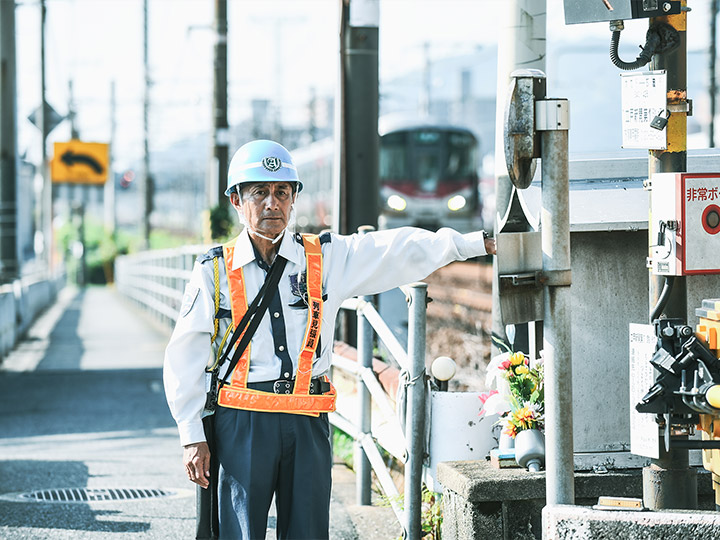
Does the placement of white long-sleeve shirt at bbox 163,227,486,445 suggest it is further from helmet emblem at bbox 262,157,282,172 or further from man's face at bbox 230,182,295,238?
helmet emblem at bbox 262,157,282,172

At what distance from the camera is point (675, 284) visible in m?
4.18

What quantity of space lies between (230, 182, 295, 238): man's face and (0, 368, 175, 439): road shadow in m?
6.26

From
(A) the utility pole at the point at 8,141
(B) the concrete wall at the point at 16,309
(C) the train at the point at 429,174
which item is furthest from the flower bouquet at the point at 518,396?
(C) the train at the point at 429,174

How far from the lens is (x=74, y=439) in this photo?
9.32 metres

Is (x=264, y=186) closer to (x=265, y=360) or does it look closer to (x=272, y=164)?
(x=272, y=164)

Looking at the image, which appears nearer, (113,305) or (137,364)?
(137,364)

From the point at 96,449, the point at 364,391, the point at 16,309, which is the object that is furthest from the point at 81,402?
the point at 16,309

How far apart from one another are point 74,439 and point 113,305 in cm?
2391

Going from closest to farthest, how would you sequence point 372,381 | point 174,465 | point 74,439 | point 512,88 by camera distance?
point 512,88, point 372,381, point 174,465, point 74,439

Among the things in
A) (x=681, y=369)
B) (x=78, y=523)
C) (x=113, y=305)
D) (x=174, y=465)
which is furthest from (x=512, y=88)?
(x=113, y=305)

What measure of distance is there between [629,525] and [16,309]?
15264mm

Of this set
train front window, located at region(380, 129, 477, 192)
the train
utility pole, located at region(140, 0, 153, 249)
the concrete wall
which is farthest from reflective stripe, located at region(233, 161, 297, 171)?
utility pole, located at region(140, 0, 153, 249)

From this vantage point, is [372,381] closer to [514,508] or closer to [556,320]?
[514,508]

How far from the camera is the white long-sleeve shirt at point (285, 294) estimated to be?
386 cm
